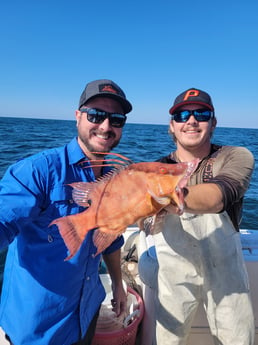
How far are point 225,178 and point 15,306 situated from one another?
6.09ft

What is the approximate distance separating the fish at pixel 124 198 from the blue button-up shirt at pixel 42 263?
7.1 inches

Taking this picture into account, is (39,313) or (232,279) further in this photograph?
(232,279)

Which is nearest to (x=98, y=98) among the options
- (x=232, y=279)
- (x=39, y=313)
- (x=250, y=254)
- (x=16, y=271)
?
(x=16, y=271)

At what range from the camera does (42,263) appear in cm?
177

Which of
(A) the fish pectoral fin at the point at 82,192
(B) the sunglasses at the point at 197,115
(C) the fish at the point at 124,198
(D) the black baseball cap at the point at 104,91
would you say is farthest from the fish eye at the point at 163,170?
(B) the sunglasses at the point at 197,115

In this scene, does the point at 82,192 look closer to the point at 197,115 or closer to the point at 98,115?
the point at 98,115

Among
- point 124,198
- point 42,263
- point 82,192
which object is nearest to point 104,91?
point 82,192

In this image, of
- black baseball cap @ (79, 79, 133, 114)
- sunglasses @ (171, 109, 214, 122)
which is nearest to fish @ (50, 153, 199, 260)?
black baseball cap @ (79, 79, 133, 114)

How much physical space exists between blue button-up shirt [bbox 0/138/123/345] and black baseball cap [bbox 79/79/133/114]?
0.52 meters

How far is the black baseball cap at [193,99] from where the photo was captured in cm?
274

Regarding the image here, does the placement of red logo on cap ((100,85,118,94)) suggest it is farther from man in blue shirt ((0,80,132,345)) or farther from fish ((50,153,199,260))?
fish ((50,153,199,260))

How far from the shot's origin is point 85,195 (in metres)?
1.74

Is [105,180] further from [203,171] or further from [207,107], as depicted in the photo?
[207,107]

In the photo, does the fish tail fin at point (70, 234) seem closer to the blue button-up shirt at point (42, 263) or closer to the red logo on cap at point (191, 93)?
the blue button-up shirt at point (42, 263)
